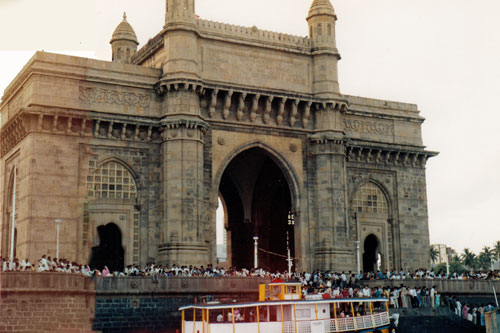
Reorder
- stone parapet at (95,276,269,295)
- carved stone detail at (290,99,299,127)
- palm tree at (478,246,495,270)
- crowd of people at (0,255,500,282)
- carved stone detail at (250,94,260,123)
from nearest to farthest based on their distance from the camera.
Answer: crowd of people at (0,255,500,282), stone parapet at (95,276,269,295), carved stone detail at (250,94,260,123), carved stone detail at (290,99,299,127), palm tree at (478,246,495,270)

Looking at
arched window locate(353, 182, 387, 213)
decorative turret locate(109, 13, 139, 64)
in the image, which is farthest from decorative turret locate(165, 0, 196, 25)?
arched window locate(353, 182, 387, 213)

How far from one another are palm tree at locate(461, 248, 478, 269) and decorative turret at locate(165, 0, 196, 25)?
82.2 metres

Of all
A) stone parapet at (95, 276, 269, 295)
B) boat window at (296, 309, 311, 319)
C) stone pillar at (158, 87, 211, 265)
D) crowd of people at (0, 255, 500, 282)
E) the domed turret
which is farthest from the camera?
the domed turret

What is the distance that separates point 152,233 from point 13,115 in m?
10.1

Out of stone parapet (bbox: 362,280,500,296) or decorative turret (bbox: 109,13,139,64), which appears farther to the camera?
decorative turret (bbox: 109,13,139,64)

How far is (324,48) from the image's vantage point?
150ft

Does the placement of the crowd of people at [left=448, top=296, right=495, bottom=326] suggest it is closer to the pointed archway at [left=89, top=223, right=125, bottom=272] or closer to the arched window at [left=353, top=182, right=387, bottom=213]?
the arched window at [left=353, top=182, right=387, bottom=213]

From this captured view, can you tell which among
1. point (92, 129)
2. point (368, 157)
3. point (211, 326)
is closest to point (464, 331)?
point (368, 157)

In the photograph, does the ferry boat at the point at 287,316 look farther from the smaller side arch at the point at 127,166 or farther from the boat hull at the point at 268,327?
the smaller side arch at the point at 127,166

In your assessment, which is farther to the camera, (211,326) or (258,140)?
(258,140)

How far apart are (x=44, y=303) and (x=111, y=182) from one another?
10870mm

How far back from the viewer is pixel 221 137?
139 ft

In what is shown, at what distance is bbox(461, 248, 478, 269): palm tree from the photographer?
4414 inches

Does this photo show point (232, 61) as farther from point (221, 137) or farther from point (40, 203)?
point (40, 203)
